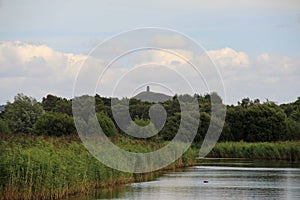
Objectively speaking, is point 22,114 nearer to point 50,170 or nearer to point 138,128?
point 138,128

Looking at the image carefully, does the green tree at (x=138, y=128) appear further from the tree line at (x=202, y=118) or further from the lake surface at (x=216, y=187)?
the tree line at (x=202, y=118)

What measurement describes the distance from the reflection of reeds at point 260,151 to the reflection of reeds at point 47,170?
29.2 meters

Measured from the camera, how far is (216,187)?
95.9 ft

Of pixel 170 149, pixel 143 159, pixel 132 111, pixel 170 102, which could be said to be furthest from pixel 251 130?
pixel 143 159

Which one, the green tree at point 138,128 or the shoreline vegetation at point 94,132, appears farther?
Result: the green tree at point 138,128

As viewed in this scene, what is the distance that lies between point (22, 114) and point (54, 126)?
2048 centimetres

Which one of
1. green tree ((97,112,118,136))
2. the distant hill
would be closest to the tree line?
the distant hill

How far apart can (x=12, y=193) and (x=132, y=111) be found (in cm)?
3684

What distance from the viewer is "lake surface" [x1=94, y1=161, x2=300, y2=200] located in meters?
25.5

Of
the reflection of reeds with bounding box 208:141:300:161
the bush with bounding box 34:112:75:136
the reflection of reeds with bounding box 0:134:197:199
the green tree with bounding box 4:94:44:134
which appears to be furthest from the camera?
the green tree with bounding box 4:94:44:134

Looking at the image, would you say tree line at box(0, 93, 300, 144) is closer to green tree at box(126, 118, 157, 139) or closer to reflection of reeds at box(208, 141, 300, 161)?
reflection of reeds at box(208, 141, 300, 161)

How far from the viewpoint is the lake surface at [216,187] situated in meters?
25.5

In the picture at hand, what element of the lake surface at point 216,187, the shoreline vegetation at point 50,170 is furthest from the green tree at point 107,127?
the shoreline vegetation at point 50,170

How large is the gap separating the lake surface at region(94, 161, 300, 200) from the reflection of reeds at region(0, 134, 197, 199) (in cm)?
87
